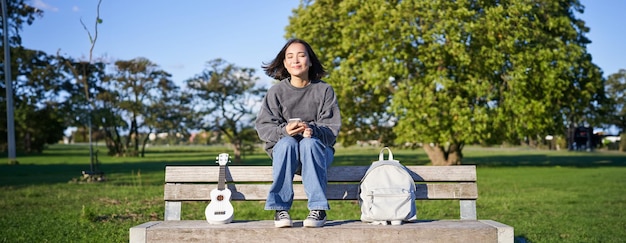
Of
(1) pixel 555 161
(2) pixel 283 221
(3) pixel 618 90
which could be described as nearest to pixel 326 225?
(2) pixel 283 221

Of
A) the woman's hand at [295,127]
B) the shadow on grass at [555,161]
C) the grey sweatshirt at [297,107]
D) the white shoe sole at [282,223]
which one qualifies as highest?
the grey sweatshirt at [297,107]

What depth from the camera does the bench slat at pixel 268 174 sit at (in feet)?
14.2

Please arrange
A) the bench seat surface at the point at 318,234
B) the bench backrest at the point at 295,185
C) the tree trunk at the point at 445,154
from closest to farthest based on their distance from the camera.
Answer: the bench seat surface at the point at 318,234 → the bench backrest at the point at 295,185 → the tree trunk at the point at 445,154

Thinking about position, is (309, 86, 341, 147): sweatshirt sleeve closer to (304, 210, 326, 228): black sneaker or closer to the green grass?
(304, 210, 326, 228): black sneaker

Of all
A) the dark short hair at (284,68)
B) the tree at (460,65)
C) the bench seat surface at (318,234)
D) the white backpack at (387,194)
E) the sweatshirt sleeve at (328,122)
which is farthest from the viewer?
the tree at (460,65)

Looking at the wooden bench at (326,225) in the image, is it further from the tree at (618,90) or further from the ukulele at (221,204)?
the tree at (618,90)

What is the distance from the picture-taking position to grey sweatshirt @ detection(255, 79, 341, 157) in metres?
4.37

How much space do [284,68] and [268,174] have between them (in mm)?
935

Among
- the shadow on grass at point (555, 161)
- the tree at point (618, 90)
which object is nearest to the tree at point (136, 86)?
the shadow on grass at point (555, 161)

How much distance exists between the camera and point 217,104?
145 ft

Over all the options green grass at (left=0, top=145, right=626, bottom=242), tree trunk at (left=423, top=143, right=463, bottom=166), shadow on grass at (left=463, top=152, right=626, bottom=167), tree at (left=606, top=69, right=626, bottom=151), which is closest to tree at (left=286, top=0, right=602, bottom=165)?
tree trunk at (left=423, top=143, right=463, bottom=166)

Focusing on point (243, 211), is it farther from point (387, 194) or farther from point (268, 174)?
point (387, 194)

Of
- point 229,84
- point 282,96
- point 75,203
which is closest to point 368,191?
point 282,96

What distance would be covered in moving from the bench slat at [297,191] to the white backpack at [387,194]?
23 centimetres
